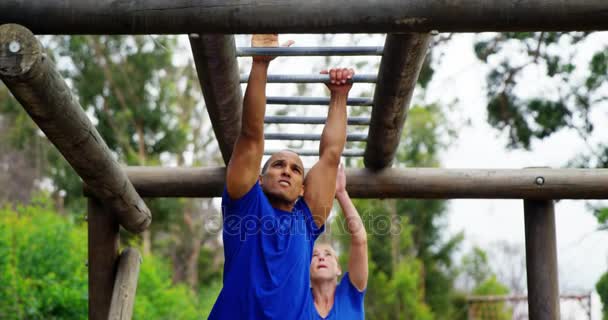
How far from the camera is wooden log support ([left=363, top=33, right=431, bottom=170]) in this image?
3495mm

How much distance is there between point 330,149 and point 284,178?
24 cm

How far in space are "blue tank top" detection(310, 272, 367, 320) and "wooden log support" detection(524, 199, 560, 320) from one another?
49.4 inches

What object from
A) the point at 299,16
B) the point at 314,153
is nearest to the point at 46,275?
the point at 314,153

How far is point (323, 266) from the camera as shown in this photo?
4.29m

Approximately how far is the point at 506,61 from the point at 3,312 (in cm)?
601

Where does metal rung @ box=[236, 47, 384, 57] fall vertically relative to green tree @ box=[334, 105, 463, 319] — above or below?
below

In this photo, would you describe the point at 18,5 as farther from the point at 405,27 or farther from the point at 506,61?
the point at 506,61

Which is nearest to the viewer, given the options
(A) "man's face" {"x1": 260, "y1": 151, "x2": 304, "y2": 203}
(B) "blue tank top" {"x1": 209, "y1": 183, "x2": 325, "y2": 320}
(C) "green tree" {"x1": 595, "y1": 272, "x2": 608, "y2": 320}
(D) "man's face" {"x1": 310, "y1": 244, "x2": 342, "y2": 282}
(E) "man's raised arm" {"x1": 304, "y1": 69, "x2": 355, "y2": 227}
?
(B) "blue tank top" {"x1": 209, "y1": 183, "x2": 325, "y2": 320}

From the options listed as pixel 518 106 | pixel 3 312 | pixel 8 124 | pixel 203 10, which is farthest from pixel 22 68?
pixel 8 124

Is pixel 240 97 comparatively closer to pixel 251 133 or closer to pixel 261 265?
pixel 251 133

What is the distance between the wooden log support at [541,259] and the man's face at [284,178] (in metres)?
2.16

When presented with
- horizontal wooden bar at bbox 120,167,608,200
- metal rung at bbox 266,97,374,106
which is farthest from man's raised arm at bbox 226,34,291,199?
horizontal wooden bar at bbox 120,167,608,200

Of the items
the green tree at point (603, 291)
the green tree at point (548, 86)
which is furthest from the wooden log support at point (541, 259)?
the green tree at point (603, 291)

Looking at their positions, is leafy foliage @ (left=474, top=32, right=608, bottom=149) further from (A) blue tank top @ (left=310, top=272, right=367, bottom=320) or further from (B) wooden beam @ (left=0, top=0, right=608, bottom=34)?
(B) wooden beam @ (left=0, top=0, right=608, bottom=34)
